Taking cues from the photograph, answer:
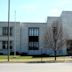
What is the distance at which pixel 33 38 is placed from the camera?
6925cm

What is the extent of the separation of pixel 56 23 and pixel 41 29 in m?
6.51

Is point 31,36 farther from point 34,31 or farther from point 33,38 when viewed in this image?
point 34,31

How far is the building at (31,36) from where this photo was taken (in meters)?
66.9

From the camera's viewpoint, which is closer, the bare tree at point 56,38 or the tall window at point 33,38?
the bare tree at point 56,38

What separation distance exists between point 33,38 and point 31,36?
0.66m

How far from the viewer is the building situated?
66.9 m
